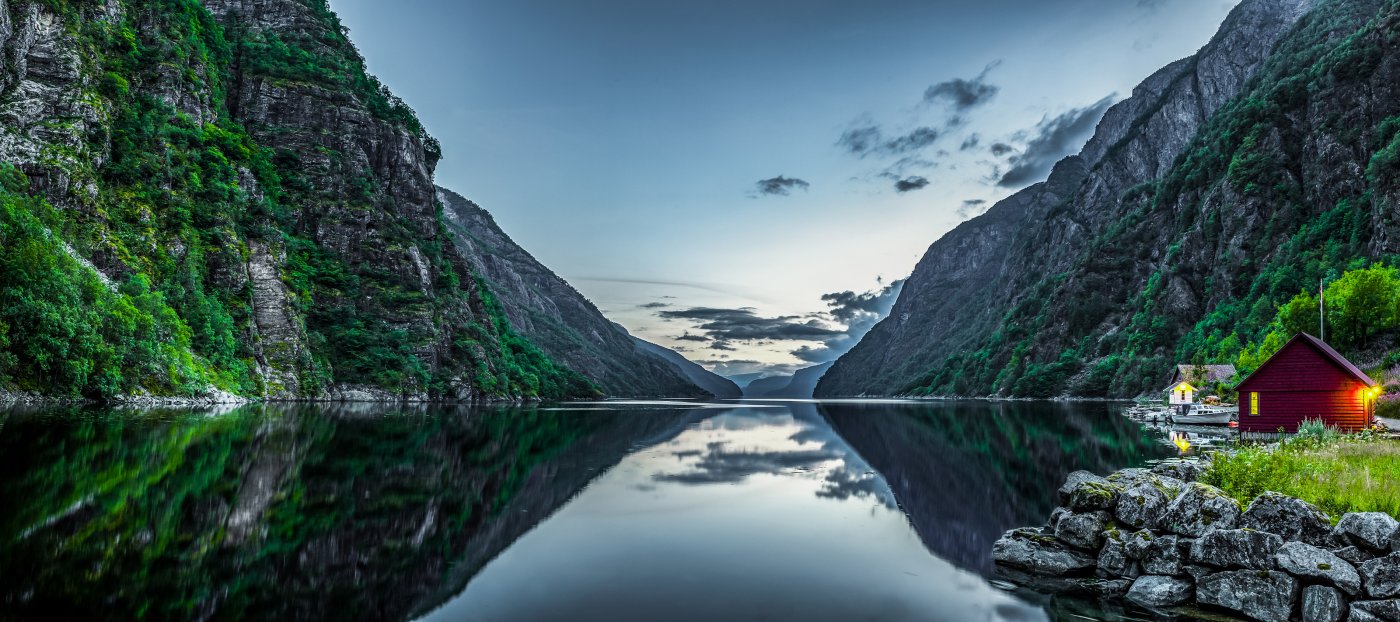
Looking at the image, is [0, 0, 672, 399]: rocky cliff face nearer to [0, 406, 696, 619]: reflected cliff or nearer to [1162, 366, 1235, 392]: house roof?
[0, 406, 696, 619]: reflected cliff

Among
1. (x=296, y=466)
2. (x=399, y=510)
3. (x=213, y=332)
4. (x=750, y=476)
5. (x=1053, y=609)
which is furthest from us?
(x=213, y=332)

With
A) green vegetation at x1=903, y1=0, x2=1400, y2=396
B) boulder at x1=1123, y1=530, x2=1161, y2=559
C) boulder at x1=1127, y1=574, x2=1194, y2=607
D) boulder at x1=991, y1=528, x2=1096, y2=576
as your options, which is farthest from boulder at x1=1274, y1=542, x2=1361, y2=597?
green vegetation at x1=903, y1=0, x2=1400, y2=396

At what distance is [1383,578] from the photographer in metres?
10.3

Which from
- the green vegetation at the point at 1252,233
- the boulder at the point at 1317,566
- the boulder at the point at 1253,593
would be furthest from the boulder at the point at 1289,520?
the green vegetation at the point at 1252,233

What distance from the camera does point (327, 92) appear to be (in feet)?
481

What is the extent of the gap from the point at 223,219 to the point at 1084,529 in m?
107

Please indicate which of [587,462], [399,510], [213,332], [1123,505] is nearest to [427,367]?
[213,332]

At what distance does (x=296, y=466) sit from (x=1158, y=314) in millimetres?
181827

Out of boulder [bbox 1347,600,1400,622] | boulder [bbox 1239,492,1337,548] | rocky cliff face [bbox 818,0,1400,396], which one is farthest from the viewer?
rocky cliff face [bbox 818,0,1400,396]

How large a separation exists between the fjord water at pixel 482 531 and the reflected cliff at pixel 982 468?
0.17 meters

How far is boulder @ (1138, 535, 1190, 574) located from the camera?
497 inches

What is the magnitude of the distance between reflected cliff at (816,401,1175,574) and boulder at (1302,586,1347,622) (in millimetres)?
4997

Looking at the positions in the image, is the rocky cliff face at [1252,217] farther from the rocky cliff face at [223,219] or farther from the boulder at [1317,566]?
the rocky cliff face at [223,219]

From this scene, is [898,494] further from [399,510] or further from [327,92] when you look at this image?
[327,92]
